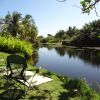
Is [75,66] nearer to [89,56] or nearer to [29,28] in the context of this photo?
[89,56]

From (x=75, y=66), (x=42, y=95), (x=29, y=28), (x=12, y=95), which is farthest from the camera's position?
(x=29, y=28)

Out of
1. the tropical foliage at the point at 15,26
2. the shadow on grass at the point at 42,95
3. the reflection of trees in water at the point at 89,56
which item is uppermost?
the tropical foliage at the point at 15,26

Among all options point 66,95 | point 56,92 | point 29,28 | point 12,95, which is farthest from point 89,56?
point 29,28

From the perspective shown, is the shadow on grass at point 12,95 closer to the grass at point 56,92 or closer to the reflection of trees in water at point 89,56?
the grass at point 56,92

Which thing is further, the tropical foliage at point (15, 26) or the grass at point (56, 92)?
the tropical foliage at point (15, 26)

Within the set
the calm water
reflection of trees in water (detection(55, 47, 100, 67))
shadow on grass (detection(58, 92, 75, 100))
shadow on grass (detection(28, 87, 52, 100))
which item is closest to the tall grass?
the calm water

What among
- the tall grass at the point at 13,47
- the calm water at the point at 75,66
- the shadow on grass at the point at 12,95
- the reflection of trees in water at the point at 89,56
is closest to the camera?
the shadow on grass at the point at 12,95


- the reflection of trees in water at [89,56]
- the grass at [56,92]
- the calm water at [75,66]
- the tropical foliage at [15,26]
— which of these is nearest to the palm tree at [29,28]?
the tropical foliage at [15,26]

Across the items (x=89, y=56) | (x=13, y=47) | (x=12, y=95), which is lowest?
(x=89, y=56)

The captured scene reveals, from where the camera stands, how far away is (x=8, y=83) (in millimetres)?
7809

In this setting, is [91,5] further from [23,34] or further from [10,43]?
[23,34]

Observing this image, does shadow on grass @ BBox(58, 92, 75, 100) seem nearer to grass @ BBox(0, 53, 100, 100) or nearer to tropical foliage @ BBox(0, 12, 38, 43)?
grass @ BBox(0, 53, 100, 100)

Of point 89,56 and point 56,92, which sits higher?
point 56,92

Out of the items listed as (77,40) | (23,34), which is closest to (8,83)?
(23,34)
